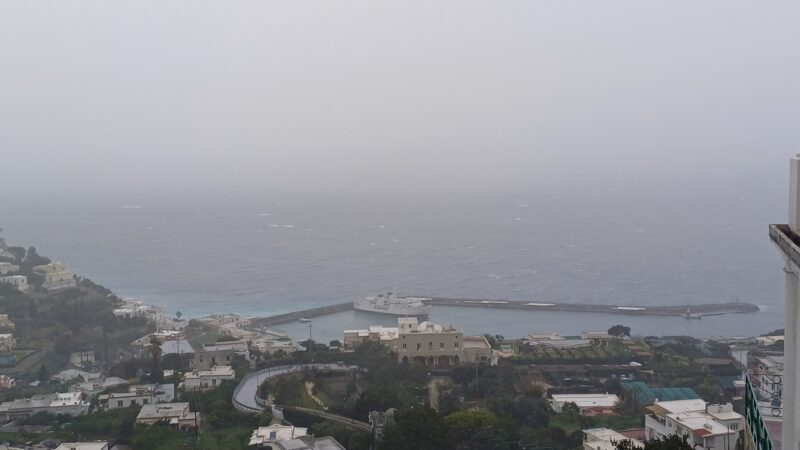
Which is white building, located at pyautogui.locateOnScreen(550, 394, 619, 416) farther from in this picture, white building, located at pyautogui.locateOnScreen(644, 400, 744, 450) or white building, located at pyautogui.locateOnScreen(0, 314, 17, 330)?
white building, located at pyautogui.locateOnScreen(0, 314, 17, 330)

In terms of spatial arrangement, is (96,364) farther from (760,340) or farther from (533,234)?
(533,234)

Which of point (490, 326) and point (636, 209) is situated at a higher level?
point (636, 209)

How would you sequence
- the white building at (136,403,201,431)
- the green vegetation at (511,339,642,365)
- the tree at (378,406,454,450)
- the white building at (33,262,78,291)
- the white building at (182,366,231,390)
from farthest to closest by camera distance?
1. the white building at (33,262,78,291)
2. the green vegetation at (511,339,642,365)
3. the white building at (182,366,231,390)
4. the white building at (136,403,201,431)
5. the tree at (378,406,454,450)

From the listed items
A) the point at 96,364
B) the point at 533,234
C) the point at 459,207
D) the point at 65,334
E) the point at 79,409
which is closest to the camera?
the point at 79,409

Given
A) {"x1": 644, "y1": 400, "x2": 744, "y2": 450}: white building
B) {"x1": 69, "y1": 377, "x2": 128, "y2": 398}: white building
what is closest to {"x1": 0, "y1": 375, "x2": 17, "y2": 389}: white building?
{"x1": 69, "y1": 377, "x2": 128, "y2": 398}: white building

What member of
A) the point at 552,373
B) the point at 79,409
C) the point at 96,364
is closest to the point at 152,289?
the point at 96,364

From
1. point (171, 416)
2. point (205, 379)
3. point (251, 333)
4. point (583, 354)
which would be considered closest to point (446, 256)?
point (251, 333)
